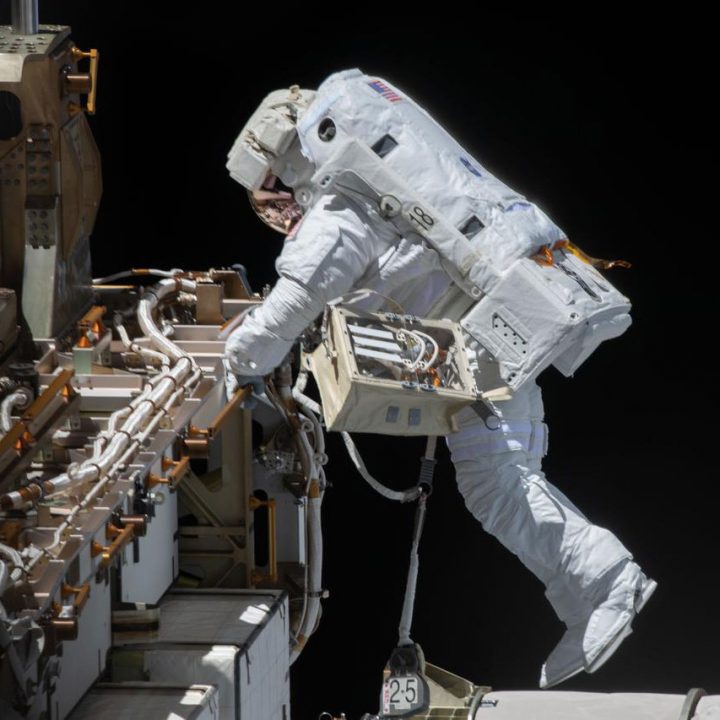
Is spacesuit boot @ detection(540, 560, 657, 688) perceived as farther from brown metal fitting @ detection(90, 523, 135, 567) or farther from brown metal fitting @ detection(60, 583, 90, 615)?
brown metal fitting @ detection(60, 583, 90, 615)

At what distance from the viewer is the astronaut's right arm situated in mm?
7051

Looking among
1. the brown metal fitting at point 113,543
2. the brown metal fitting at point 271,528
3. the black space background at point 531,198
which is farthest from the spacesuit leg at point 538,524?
the black space background at point 531,198

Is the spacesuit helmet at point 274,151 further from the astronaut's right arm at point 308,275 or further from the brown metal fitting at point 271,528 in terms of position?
the brown metal fitting at point 271,528

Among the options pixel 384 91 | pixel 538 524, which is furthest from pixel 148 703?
pixel 384 91

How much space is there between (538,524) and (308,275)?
41.0 inches

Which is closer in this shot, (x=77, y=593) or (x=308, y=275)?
(x=77, y=593)

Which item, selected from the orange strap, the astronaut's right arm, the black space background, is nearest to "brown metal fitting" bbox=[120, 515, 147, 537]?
the astronaut's right arm

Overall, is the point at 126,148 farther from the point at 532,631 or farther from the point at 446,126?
the point at 532,631

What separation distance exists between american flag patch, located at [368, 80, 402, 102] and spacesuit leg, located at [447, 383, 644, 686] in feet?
3.26

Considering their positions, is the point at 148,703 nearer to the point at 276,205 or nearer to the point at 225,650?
the point at 225,650

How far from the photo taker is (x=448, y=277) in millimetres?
7258

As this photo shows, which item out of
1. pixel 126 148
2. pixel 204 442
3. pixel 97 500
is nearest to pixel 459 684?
pixel 204 442

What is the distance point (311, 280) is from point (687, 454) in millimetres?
2752

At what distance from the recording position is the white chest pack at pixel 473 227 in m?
7.00
